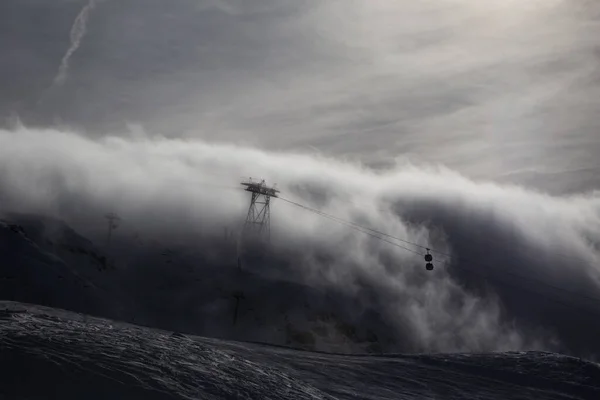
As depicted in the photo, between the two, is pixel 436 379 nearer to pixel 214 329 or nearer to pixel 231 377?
pixel 231 377

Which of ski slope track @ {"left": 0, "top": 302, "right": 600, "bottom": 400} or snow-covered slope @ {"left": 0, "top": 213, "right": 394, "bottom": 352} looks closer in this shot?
ski slope track @ {"left": 0, "top": 302, "right": 600, "bottom": 400}

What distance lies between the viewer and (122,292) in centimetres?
16862

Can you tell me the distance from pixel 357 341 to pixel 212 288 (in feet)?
156

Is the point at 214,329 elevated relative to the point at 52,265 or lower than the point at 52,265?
lower

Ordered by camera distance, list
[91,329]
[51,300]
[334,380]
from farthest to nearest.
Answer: [51,300] → [334,380] → [91,329]

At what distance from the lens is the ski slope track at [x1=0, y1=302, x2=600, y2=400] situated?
89.9ft

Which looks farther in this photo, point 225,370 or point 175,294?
point 175,294

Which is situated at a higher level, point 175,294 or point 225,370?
point 175,294

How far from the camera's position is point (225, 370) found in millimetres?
35844

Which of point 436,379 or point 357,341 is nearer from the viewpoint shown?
point 436,379

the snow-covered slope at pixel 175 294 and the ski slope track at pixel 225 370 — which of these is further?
the snow-covered slope at pixel 175 294

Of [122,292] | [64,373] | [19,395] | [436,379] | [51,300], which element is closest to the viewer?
[19,395]

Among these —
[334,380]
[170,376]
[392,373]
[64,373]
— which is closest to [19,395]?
[64,373]

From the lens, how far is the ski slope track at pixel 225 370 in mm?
27406
